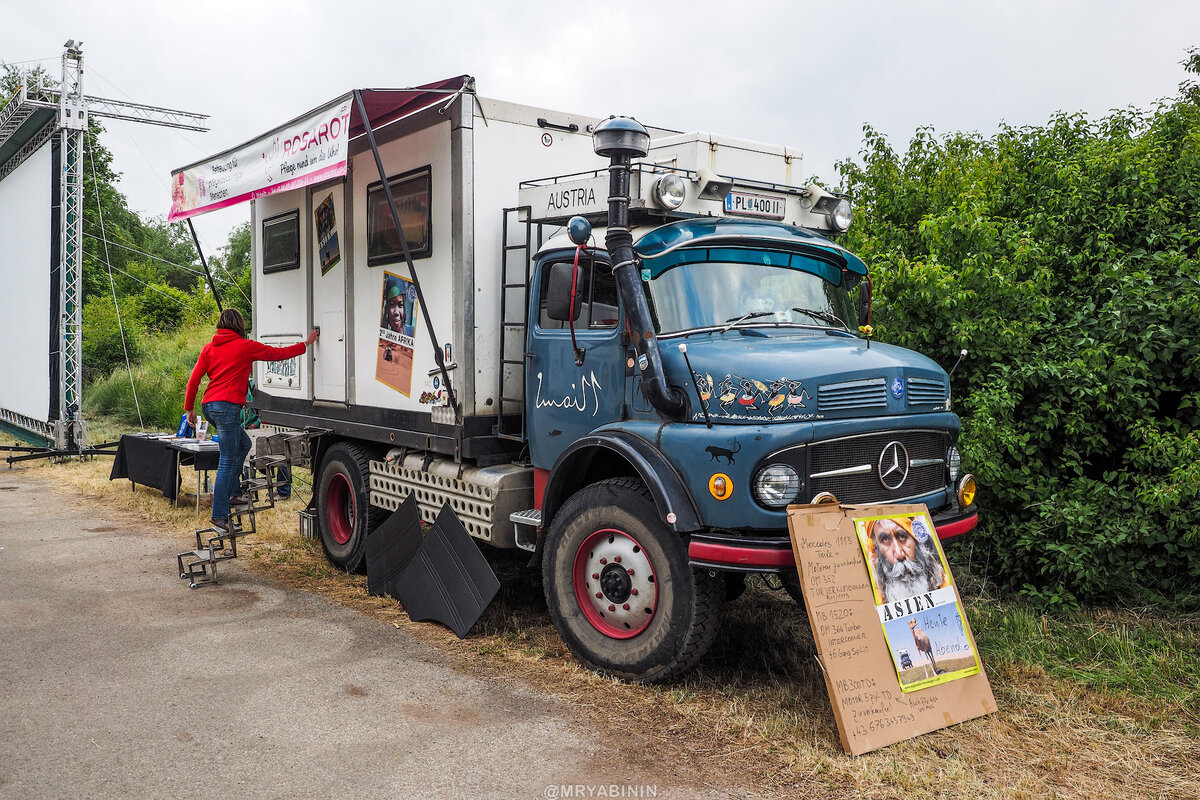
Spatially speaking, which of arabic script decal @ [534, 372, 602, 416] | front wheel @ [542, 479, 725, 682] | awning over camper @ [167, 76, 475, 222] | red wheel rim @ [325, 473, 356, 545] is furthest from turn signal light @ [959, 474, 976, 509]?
red wheel rim @ [325, 473, 356, 545]

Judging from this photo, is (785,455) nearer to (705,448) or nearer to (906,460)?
(705,448)

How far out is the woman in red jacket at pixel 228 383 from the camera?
319 inches

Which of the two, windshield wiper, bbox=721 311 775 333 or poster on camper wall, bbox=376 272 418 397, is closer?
windshield wiper, bbox=721 311 775 333

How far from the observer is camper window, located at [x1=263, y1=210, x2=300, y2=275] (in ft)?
27.9

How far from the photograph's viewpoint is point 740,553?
14.9 feet

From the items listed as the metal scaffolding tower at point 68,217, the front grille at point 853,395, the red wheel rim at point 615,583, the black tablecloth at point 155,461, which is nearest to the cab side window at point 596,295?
the red wheel rim at point 615,583

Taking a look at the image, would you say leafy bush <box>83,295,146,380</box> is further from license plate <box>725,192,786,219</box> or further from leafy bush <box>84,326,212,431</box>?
license plate <box>725,192,786,219</box>


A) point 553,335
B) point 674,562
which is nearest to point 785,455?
point 674,562

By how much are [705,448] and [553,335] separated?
154 cm

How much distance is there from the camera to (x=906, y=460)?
499 cm

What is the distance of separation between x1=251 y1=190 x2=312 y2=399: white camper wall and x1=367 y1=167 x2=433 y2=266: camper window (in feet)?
4.08

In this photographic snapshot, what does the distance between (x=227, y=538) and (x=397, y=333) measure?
2852 millimetres

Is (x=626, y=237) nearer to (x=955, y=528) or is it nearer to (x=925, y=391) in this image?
(x=925, y=391)

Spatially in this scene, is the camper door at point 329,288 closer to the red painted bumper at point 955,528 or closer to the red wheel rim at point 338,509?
the red wheel rim at point 338,509
